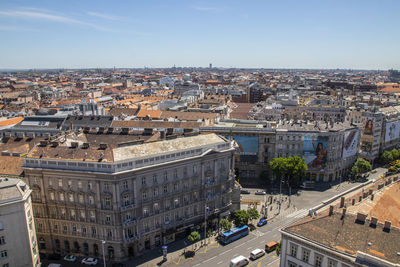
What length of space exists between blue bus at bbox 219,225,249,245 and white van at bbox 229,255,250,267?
349 inches

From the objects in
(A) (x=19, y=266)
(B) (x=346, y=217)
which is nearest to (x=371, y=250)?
(B) (x=346, y=217)

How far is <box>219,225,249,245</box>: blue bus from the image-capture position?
77.8 meters

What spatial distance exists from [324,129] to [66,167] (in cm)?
9266

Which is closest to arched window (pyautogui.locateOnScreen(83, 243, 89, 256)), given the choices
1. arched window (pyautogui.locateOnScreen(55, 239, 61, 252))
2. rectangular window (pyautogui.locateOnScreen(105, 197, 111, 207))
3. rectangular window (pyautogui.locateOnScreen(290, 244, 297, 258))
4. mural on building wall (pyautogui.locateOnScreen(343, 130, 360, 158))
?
arched window (pyautogui.locateOnScreen(55, 239, 61, 252))

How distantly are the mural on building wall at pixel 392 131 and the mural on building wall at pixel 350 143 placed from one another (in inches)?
1103

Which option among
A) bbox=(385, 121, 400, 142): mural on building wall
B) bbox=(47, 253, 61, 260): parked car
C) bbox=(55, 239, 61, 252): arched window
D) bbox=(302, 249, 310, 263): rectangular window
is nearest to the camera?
bbox=(302, 249, 310, 263): rectangular window

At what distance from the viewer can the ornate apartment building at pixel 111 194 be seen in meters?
67.1

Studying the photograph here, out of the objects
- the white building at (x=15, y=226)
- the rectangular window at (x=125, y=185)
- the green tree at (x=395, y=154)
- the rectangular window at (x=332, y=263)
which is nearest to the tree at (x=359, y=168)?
the green tree at (x=395, y=154)

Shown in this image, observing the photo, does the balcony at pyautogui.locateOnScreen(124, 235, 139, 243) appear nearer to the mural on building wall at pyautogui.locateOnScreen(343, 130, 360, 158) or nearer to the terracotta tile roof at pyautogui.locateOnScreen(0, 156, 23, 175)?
the terracotta tile roof at pyautogui.locateOnScreen(0, 156, 23, 175)

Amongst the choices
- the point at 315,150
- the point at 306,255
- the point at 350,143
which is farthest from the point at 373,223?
the point at 350,143

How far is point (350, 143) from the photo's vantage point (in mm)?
128250

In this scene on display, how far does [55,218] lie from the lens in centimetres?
7056

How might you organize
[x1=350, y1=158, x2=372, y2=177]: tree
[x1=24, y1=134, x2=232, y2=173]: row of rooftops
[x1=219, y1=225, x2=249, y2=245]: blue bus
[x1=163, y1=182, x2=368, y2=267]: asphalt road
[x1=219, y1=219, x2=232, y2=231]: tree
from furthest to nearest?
[x1=350, y1=158, x2=372, y2=177]: tree → [x1=219, y1=219, x2=232, y2=231]: tree → [x1=219, y1=225, x2=249, y2=245]: blue bus → [x1=163, y1=182, x2=368, y2=267]: asphalt road → [x1=24, y1=134, x2=232, y2=173]: row of rooftops

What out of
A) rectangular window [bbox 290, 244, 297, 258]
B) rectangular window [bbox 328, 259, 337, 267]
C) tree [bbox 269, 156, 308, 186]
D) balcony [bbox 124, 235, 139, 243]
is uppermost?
rectangular window [bbox 328, 259, 337, 267]
